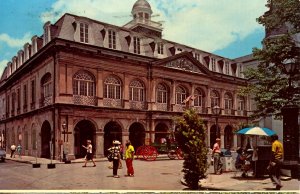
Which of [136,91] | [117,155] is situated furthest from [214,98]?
[117,155]

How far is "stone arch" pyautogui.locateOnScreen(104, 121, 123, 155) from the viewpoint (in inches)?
1160

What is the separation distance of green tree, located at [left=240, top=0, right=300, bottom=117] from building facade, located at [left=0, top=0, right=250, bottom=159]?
708 centimetres

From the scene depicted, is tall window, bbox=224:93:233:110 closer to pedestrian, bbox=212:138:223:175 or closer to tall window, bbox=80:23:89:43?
tall window, bbox=80:23:89:43

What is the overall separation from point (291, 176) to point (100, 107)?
55.4 feet

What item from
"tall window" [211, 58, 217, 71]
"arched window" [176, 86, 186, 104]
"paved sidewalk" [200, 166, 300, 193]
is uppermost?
"tall window" [211, 58, 217, 71]

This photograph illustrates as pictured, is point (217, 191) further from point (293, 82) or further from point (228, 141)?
point (228, 141)

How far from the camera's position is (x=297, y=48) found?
1598cm

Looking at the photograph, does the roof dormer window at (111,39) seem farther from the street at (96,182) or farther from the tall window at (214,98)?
the street at (96,182)

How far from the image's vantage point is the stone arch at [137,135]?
31161 millimetres

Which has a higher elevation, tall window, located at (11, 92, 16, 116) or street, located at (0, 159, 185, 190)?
tall window, located at (11, 92, 16, 116)

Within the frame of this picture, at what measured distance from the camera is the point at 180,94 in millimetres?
33188

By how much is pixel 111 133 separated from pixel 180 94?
759 centimetres

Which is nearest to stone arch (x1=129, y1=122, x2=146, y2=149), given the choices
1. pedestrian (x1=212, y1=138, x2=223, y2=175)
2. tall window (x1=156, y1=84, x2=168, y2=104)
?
tall window (x1=156, y1=84, x2=168, y2=104)

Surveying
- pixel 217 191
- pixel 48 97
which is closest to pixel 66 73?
pixel 48 97
